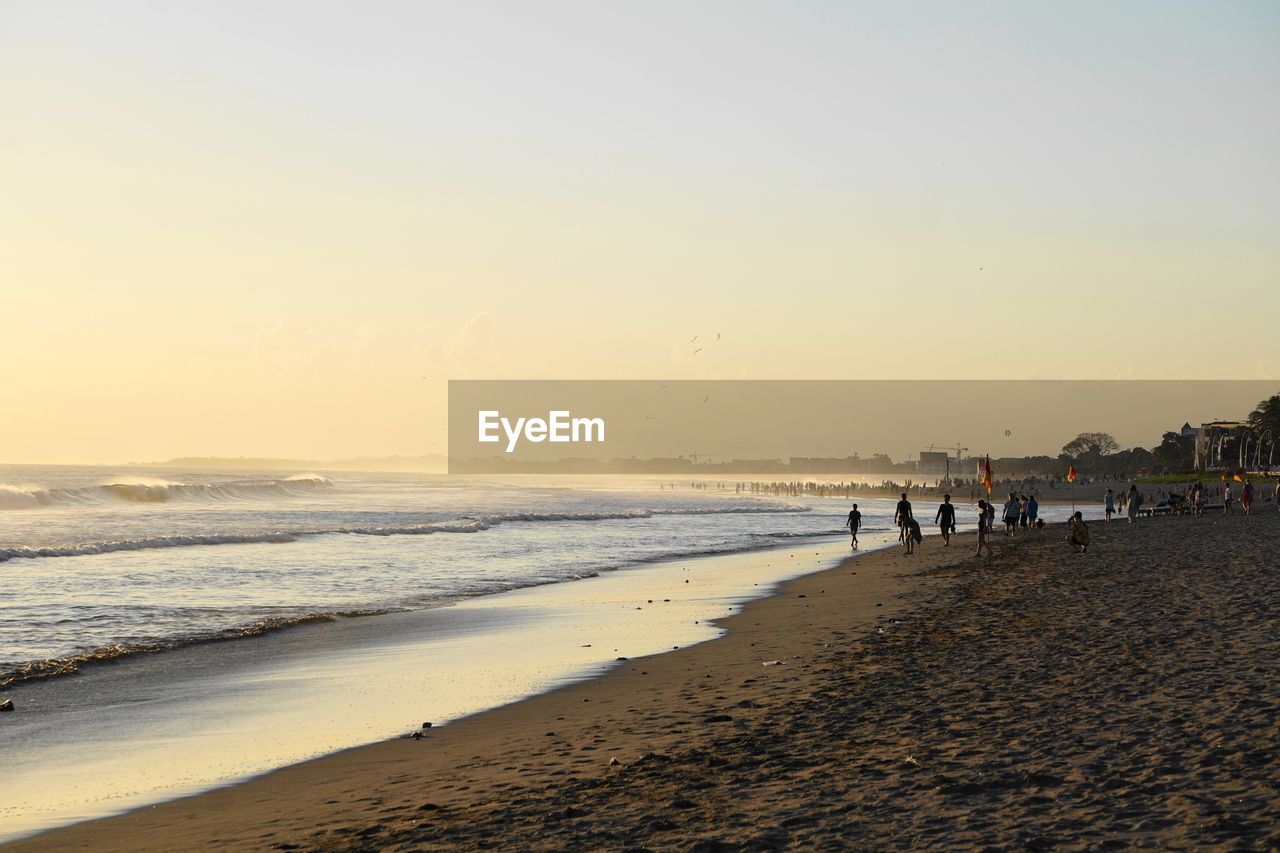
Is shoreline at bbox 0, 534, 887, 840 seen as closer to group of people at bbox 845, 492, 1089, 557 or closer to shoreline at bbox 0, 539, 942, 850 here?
shoreline at bbox 0, 539, 942, 850

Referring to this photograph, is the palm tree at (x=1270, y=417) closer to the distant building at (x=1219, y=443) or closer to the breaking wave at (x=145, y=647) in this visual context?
the distant building at (x=1219, y=443)

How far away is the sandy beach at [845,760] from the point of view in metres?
5.84

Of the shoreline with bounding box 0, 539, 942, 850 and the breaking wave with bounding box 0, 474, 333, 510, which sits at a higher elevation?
the shoreline with bounding box 0, 539, 942, 850

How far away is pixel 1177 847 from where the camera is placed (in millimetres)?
5199

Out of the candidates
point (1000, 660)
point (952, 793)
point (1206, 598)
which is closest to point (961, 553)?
point (1206, 598)

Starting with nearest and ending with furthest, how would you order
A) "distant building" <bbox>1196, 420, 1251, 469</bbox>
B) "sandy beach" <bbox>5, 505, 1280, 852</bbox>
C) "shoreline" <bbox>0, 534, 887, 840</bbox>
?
"sandy beach" <bbox>5, 505, 1280, 852</bbox>
"shoreline" <bbox>0, 534, 887, 840</bbox>
"distant building" <bbox>1196, 420, 1251, 469</bbox>

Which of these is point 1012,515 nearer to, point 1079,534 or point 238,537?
point 1079,534

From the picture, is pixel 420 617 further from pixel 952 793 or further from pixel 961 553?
pixel 961 553

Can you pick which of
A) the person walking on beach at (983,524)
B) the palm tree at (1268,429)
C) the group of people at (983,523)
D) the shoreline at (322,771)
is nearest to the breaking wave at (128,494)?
the group of people at (983,523)

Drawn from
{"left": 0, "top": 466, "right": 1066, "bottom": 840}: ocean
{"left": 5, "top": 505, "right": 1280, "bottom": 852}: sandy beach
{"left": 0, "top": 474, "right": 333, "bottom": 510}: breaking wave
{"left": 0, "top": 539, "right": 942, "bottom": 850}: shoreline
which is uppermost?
{"left": 5, "top": 505, "right": 1280, "bottom": 852}: sandy beach

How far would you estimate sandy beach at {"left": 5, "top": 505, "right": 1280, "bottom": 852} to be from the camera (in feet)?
19.1

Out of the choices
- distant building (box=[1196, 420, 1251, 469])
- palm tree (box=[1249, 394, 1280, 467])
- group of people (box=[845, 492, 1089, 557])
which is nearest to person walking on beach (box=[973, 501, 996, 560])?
group of people (box=[845, 492, 1089, 557])

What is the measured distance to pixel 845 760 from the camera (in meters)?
7.31

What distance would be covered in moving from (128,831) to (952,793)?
542 centimetres
